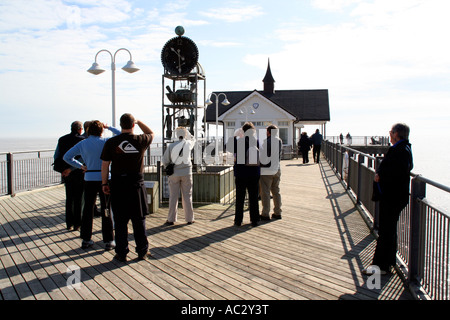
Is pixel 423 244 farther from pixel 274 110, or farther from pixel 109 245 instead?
pixel 274 110

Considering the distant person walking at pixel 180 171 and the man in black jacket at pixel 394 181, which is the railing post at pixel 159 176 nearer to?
the distant person walking at pixel 180 171

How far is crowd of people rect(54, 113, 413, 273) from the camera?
420cm

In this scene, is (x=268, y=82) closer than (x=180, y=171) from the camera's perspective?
No

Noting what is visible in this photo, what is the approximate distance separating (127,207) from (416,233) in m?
3.33

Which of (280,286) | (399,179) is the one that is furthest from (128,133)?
(399,179)

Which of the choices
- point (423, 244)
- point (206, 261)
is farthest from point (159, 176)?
point (423, 244)

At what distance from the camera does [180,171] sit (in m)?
6.71

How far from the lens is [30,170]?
11.5 m

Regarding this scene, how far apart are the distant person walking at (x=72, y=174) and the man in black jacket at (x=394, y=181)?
462 cm

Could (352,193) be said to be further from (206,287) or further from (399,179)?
(206,287)

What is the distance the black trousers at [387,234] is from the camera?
4210 millimetres

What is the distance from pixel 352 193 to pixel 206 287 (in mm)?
6812

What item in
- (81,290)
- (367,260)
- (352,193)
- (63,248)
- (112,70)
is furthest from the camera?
(352,193)
